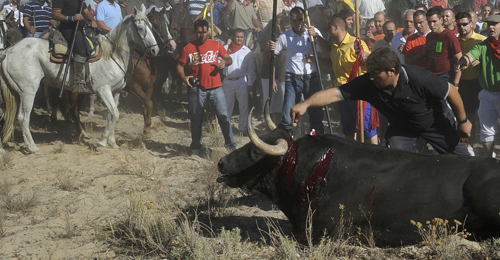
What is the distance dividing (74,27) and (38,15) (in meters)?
3.24

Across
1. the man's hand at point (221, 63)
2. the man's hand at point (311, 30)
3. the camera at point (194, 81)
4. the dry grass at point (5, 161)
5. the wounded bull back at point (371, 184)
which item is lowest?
the dry grass at point (5, 161)

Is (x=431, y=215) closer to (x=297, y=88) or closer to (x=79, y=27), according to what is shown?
(x=297, y=88)

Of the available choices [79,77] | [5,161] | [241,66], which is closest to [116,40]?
[79,77]

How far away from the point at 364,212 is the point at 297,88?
4682 mm

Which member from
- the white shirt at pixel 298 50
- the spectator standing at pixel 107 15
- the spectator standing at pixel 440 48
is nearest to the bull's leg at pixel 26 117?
the spectator standing at pixel 107 15

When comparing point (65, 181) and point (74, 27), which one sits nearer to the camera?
point (65, 181)

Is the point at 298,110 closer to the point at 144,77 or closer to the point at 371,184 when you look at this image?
the point at 371,184

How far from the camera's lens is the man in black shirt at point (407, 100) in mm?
5152

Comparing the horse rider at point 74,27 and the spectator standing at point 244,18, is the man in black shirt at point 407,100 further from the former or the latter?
the spectator standing at point 244,18

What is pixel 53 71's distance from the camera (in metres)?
10.0

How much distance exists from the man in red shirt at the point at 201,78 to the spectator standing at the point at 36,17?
487cm

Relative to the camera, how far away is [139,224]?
5414 mm

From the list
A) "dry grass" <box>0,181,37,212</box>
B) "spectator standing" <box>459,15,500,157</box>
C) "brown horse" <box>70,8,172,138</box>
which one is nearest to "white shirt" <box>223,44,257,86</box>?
"brown horse" <box>70,8,172,138</box>

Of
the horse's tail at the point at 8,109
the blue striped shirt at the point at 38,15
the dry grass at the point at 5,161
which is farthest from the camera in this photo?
the blue striped shirt at the point at 38,15
